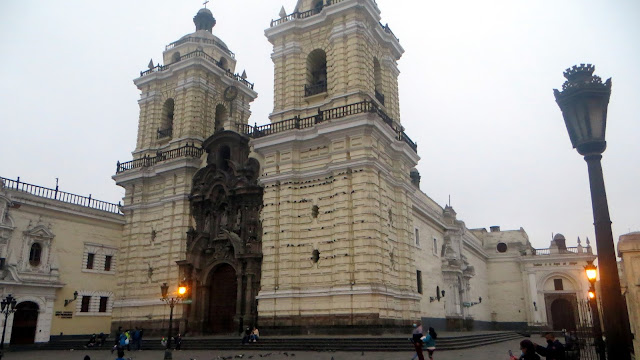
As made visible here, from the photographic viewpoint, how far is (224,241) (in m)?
27.0

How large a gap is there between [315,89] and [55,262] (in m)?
17.0

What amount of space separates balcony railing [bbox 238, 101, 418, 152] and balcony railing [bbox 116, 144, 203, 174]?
3772mm

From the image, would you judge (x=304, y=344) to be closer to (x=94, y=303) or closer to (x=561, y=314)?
(x=94, y=303)

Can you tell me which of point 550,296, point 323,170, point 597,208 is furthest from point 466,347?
point 550,296

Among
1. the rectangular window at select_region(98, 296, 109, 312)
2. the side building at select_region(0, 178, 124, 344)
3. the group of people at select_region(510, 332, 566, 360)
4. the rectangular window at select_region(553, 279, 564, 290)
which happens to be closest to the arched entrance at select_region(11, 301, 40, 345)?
the side building at select_region(0, 178, 124, 344)

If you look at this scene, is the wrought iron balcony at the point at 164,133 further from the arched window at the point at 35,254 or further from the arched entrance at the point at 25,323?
the arched entrance at the point at 25,323

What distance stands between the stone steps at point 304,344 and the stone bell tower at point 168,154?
3.75m

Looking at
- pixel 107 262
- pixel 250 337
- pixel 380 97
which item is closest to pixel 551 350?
pixel 250 337

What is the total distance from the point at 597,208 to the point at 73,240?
29.1m

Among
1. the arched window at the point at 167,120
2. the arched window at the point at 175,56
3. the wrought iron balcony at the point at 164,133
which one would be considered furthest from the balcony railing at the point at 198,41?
the wrought iron balcony at the point at 164,133

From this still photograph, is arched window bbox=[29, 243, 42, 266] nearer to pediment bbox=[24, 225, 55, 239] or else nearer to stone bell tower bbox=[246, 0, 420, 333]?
pediment bbox=[24, 225, 55, 239]

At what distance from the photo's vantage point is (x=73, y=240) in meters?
28.4

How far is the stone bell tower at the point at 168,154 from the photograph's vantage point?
28625 millimetres

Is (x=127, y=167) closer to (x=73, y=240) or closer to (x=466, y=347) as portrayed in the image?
(x=73, y=240)
